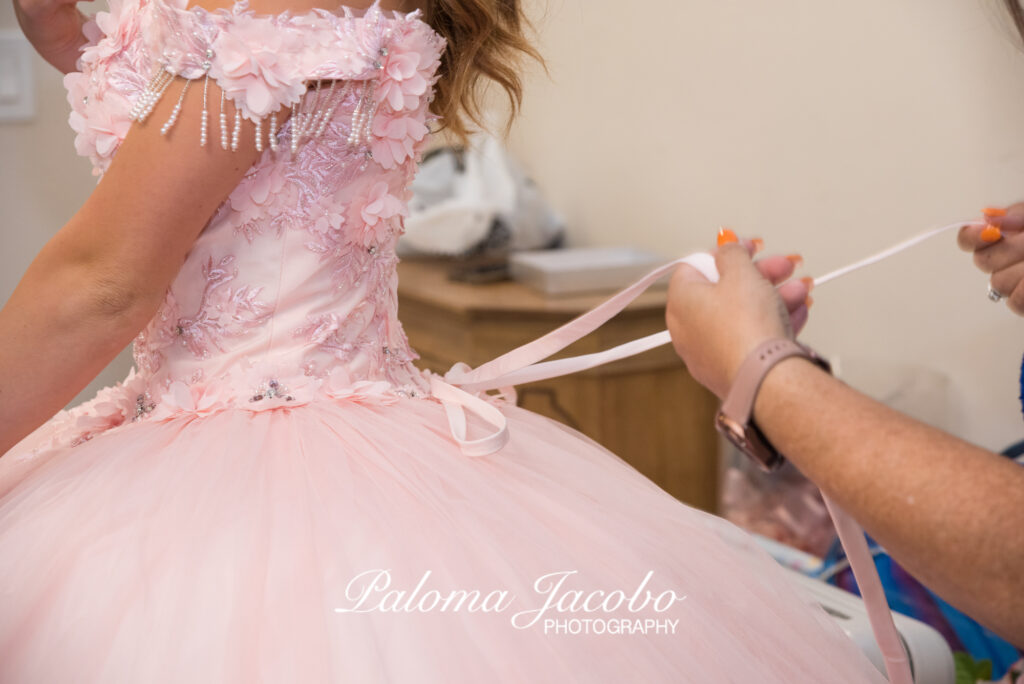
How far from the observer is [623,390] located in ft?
5.52

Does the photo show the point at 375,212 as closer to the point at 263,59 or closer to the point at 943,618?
the point at 263,59

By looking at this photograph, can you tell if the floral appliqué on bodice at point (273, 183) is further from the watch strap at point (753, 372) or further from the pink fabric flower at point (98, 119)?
the watch strap at point (753, 372)

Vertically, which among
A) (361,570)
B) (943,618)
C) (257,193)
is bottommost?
(943,618)

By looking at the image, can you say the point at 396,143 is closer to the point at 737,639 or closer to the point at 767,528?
the point at 737,639

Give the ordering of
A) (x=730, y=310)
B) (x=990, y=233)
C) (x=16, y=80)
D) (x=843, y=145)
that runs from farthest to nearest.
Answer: (x=843, y=145) → (x=16, y=80) → (x=990, y=233) → (x=730, y=310)

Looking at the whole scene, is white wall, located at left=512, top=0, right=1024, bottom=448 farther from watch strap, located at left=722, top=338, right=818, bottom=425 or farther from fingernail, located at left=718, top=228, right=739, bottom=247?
watch strap, located at left=722, top=338, right=818, bottom=425

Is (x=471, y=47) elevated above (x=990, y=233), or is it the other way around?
(x=471, y=47)

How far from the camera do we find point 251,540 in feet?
1.97

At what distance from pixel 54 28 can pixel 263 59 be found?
356mm

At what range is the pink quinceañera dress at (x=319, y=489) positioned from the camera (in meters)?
0.56

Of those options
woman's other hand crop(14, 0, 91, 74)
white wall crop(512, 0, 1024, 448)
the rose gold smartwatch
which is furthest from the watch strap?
white wall crop(512, 0, 1024, 448)

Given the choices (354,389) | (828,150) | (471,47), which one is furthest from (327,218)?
(828,150)

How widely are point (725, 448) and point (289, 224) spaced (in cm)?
114

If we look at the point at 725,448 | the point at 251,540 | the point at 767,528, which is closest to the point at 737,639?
the point at 251,540
